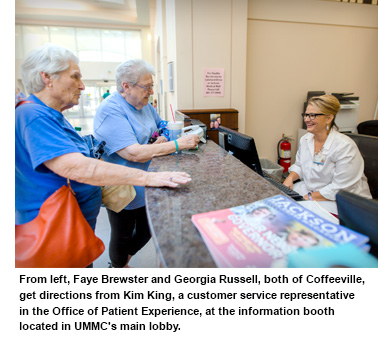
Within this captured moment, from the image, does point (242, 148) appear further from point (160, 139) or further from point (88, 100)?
point (88, 100)

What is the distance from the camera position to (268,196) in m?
0.87

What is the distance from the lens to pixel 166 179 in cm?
99

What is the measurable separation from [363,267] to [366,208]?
0.16 meters

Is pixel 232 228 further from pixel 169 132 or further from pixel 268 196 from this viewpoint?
pixel 169 132

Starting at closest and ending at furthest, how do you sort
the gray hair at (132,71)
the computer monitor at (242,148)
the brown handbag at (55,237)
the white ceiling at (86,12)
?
the brown handbag at (55,237), the computer monitor at (242,148), the gray hair at (132,71), the white ceiling at (86,12)

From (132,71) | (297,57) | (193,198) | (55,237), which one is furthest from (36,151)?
(297,57)

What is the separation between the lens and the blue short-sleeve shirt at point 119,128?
1333mm

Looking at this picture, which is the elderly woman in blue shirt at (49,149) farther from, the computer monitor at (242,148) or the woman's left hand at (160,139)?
the woman's left hand at (160,139)

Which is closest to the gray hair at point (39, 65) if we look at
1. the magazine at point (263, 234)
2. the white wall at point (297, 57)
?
the magazine at point (263, 234)

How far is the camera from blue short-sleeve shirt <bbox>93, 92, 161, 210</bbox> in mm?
1333

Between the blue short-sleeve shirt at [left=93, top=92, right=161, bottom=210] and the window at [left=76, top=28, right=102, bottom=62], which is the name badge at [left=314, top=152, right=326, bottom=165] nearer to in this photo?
the blue short-sleeve shirt at [left=93, top=92, right=161, bottom=210]

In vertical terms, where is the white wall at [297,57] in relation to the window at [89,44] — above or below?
below

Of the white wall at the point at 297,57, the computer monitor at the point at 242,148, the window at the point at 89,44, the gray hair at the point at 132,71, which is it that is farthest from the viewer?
the window at the point at 89,44

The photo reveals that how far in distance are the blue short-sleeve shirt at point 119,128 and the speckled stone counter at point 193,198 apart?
0.69ft
